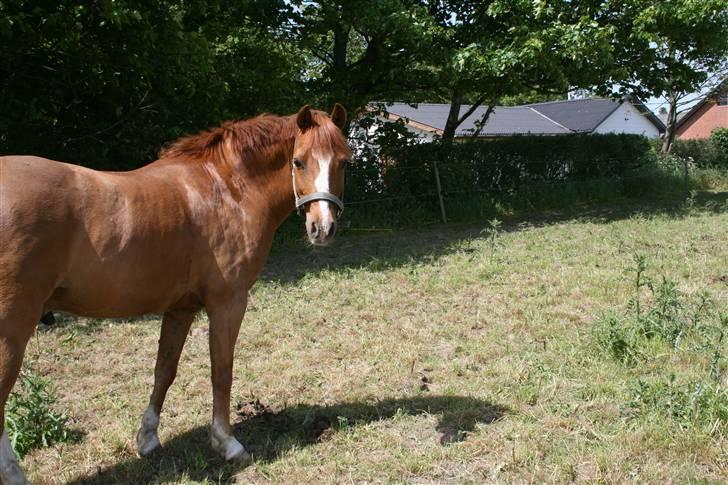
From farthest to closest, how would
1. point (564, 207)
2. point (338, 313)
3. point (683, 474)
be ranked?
1. point (564, 207)
2. point (338, 313)
3. point (683, 474)

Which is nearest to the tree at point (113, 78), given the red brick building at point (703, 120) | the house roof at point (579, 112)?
the house roof at point (579, 112)

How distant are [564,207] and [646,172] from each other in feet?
12.8

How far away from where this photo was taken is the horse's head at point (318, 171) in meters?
3.39

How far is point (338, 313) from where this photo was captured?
641cm

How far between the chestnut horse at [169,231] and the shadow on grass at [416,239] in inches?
171

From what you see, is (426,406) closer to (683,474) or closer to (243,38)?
(683,474)

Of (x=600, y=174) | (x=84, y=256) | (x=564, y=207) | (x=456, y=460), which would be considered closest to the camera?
(x=84, y=256)

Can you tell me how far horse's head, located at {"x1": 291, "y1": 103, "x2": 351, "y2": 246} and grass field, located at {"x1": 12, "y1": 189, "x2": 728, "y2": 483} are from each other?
136cm

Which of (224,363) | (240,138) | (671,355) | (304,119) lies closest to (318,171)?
(304,119)

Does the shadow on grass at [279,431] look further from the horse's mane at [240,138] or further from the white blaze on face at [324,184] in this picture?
the horse's mane at [240,138]

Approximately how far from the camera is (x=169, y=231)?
322 cm

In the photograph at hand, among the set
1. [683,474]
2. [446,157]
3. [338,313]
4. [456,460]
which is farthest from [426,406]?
[446,157]

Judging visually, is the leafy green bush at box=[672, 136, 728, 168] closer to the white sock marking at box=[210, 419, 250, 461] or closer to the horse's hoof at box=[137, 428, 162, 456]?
the white sock marking at box=[210, 419, 250, 461]

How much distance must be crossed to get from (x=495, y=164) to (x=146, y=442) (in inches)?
501
